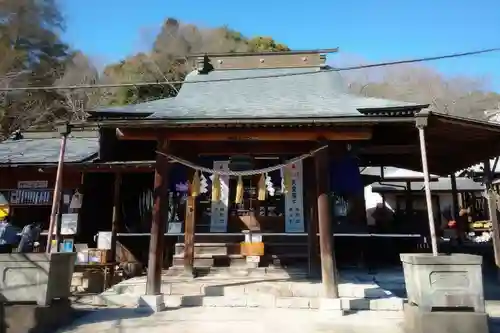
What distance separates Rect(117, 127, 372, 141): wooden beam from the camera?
803 centimetres

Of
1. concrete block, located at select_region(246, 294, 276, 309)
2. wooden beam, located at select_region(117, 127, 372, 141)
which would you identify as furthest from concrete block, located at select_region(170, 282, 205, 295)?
wooden beam, located at select_region(117, 127, 372, 141)

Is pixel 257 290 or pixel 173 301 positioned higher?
pixel 257 290

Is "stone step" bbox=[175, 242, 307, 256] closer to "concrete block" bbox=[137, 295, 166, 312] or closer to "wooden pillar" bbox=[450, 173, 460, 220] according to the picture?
"concrete block" bbox=[137, 295, 166, 312]

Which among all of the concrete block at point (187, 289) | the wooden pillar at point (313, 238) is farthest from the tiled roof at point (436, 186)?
the concrete block at point (187, 289)

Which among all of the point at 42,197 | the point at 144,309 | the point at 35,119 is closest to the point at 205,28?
the point at 35,119

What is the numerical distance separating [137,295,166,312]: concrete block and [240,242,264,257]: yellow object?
11.8ft

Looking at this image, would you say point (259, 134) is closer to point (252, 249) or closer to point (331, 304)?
point (331, 304)

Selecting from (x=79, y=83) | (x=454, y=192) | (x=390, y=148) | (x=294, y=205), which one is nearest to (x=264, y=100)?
(x=390, y=148)

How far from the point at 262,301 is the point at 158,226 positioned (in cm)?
259

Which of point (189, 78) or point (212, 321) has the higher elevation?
point (189, 78)

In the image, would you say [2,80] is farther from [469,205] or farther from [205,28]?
[469,205]

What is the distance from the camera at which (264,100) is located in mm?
9930

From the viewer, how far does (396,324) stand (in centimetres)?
671

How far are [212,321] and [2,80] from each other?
2312 centimetres
